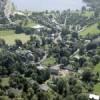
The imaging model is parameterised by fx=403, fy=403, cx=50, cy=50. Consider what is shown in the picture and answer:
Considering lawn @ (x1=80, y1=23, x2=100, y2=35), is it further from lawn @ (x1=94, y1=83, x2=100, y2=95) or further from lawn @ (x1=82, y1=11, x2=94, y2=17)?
lawn @ (x1=94, y1=83, x2=100, y2=95)

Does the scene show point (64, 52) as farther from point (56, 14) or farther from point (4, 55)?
point (56, 14)

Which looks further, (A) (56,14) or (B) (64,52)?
(A) (56,14)

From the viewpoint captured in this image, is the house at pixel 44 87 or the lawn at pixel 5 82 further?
the house at pixel 44 87

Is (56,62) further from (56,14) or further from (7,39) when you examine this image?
(56,14)

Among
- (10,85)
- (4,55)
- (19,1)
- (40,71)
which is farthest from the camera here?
(19,1)

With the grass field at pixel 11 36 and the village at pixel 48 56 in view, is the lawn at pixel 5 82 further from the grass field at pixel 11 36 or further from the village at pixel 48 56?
the grass field at pixel 11 36

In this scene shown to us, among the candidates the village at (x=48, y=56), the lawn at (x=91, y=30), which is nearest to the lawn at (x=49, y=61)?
the village at (x=48, y=56)

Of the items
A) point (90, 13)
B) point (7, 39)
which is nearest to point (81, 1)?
point (90, 13)

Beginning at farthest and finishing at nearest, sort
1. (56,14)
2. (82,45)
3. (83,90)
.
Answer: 1. (56,14)
2. (82,45)
3. (83,90)

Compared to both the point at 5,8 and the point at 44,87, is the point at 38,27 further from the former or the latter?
the point at 44,87
